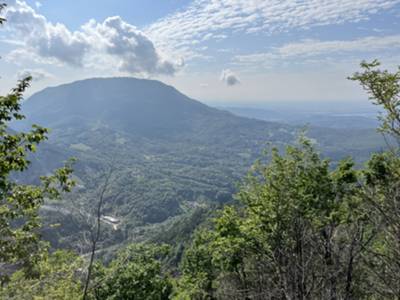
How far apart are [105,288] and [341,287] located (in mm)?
15334

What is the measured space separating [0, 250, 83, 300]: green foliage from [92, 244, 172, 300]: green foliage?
2034mm

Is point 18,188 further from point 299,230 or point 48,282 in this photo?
point 299,230

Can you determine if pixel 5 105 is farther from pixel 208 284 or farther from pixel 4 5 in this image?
pixel 208 284

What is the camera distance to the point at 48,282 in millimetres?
14289

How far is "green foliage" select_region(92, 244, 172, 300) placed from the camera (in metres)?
22.0

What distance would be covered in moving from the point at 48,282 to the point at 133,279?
9.15 meters

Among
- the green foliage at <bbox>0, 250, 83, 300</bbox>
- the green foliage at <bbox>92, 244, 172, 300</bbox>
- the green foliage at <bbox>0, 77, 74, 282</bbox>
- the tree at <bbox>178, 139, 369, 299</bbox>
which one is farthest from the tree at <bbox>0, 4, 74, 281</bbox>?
the green foliage at <bbox>92, 244, 172, 300</bbox>

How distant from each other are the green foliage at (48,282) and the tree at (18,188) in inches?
127

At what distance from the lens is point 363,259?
11.8 metres

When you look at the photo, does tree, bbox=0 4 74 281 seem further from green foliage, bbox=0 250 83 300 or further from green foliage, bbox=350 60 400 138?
green foliage, bbox=350 60 400 138

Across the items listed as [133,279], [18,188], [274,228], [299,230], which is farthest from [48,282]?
[299,230]

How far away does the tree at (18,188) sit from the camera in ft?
25.8

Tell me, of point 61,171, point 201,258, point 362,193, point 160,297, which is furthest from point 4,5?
point 201,258

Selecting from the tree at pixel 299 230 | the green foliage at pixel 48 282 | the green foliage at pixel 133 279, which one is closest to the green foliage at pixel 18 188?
the green foliage at pixel 48 282
